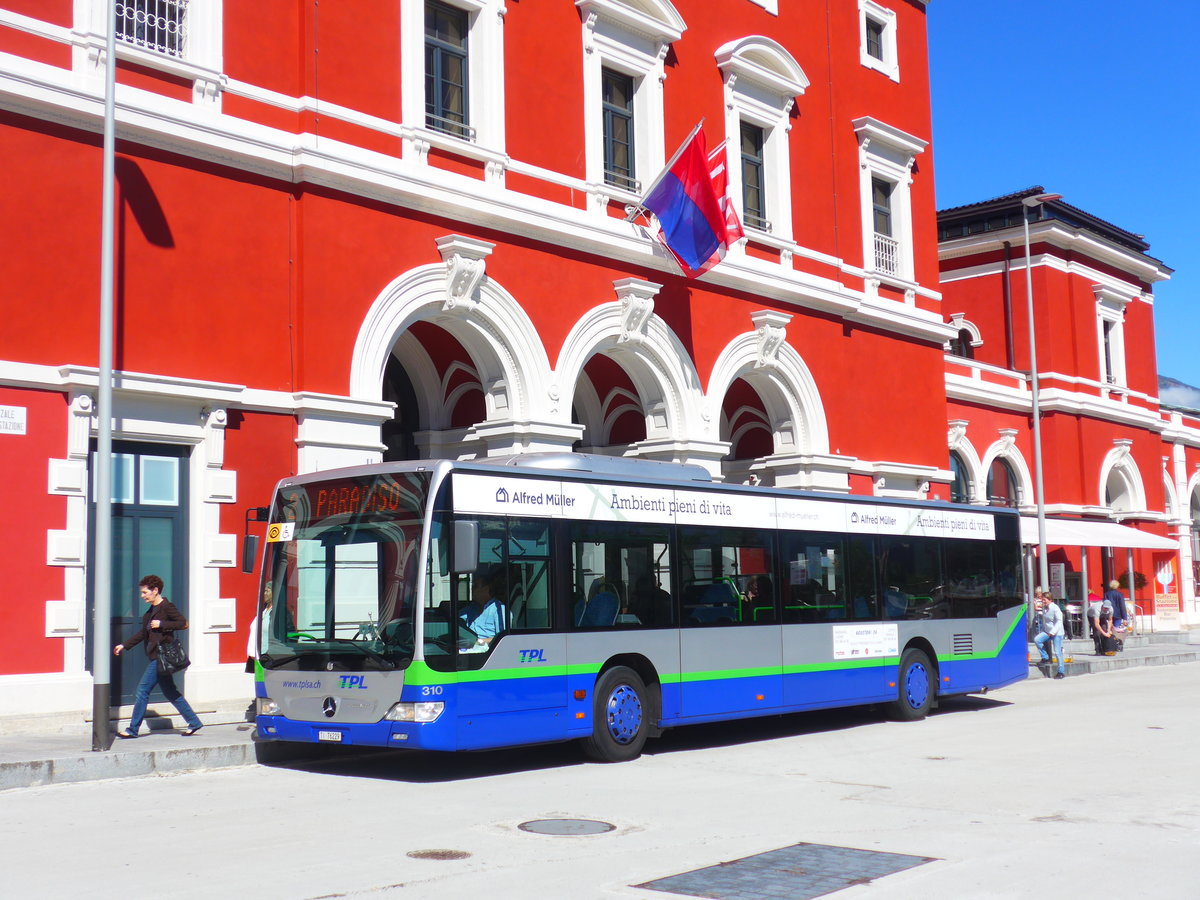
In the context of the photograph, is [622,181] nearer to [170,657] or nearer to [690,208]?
[690,208]

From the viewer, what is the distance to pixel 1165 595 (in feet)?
136

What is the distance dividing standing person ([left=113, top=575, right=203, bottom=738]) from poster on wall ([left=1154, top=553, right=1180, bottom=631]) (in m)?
34.2

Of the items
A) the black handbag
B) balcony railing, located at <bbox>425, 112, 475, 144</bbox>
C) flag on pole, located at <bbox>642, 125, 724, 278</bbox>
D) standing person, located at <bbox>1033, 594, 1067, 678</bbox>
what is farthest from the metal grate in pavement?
standing person, located at <bbox>1033, 594, 1067, 678</bbox>

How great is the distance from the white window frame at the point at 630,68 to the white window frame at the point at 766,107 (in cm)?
171

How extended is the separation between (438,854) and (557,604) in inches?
184

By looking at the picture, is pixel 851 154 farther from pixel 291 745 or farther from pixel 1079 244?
pixel 291 745

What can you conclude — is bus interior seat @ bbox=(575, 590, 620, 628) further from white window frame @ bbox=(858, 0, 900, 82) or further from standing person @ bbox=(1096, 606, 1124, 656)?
standing person @ bbox=(1096, 606, 1124, 656)

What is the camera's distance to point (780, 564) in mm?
15867

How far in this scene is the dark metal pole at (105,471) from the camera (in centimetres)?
1273

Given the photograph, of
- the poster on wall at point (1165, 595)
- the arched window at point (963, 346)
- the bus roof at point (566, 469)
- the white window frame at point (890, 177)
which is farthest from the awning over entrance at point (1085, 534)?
the bus roof at point (566, 469)

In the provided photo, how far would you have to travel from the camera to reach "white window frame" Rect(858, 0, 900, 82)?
28.0m

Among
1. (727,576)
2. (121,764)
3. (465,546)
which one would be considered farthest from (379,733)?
(727,576)

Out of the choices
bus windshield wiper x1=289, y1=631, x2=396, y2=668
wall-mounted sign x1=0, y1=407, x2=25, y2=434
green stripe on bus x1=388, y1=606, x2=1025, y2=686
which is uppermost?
wall-mounted sign x1=0, y1=407, x2=25, y2=434

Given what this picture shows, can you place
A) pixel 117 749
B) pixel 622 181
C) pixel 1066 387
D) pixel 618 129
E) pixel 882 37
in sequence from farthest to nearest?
pixel 1066 387
pixel 882 37
pixel 618 129
pixel 622 181
pixel 117 749
